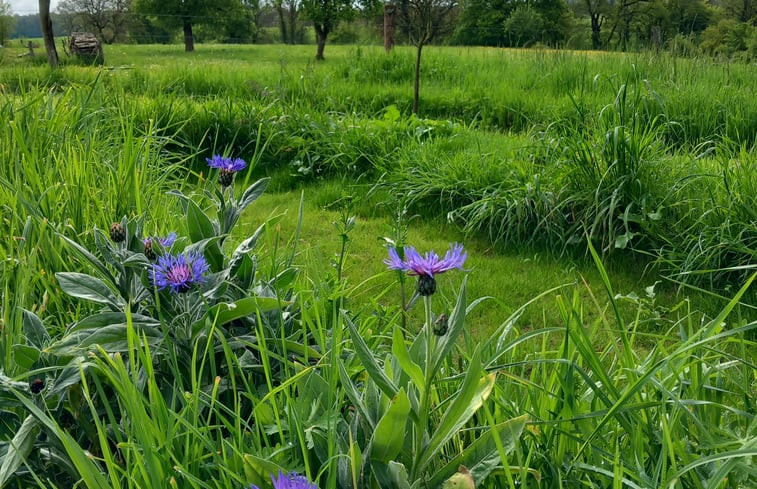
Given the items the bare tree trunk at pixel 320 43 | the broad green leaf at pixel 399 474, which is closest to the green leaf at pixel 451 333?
the broad green leaf at pixel 399 474

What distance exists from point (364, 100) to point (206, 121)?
206cm

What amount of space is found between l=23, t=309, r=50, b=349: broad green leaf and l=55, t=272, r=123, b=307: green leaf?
0.09m

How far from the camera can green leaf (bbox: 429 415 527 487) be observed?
92 cm

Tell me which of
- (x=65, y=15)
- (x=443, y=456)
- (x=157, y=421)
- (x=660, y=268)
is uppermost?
(x=65, y=15)

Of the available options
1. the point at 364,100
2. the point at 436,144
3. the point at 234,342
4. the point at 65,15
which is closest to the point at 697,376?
the point at 234,342

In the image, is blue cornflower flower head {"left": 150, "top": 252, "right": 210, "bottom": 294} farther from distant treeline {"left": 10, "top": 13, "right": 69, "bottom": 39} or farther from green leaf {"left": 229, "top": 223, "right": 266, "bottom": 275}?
distant treeline {"left": 10, "top": 13, "right": 69, "bottom": 39}

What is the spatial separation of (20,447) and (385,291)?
88cm

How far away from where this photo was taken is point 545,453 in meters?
1.08

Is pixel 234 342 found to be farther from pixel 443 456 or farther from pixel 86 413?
pixel 443 456

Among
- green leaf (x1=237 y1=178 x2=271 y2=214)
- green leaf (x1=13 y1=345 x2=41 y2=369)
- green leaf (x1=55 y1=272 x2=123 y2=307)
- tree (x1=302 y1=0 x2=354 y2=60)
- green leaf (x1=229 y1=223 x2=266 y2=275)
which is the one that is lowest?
green leaf (x1=13 y1=345 x2=41 y2=369)

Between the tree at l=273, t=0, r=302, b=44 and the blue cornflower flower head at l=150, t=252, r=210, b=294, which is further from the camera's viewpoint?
the tree at l=273, t=0, r=302, b=44

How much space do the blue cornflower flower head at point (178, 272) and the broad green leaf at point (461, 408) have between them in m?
0.48

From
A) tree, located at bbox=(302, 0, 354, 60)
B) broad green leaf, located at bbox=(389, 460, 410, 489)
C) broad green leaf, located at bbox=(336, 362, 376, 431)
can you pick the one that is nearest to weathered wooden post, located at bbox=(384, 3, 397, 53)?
broad green leaf, located at bbox=(336, 362, 376, 431)

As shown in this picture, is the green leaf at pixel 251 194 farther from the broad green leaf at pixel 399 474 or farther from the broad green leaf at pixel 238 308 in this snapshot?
the broad green leaf at pixel 399 474
